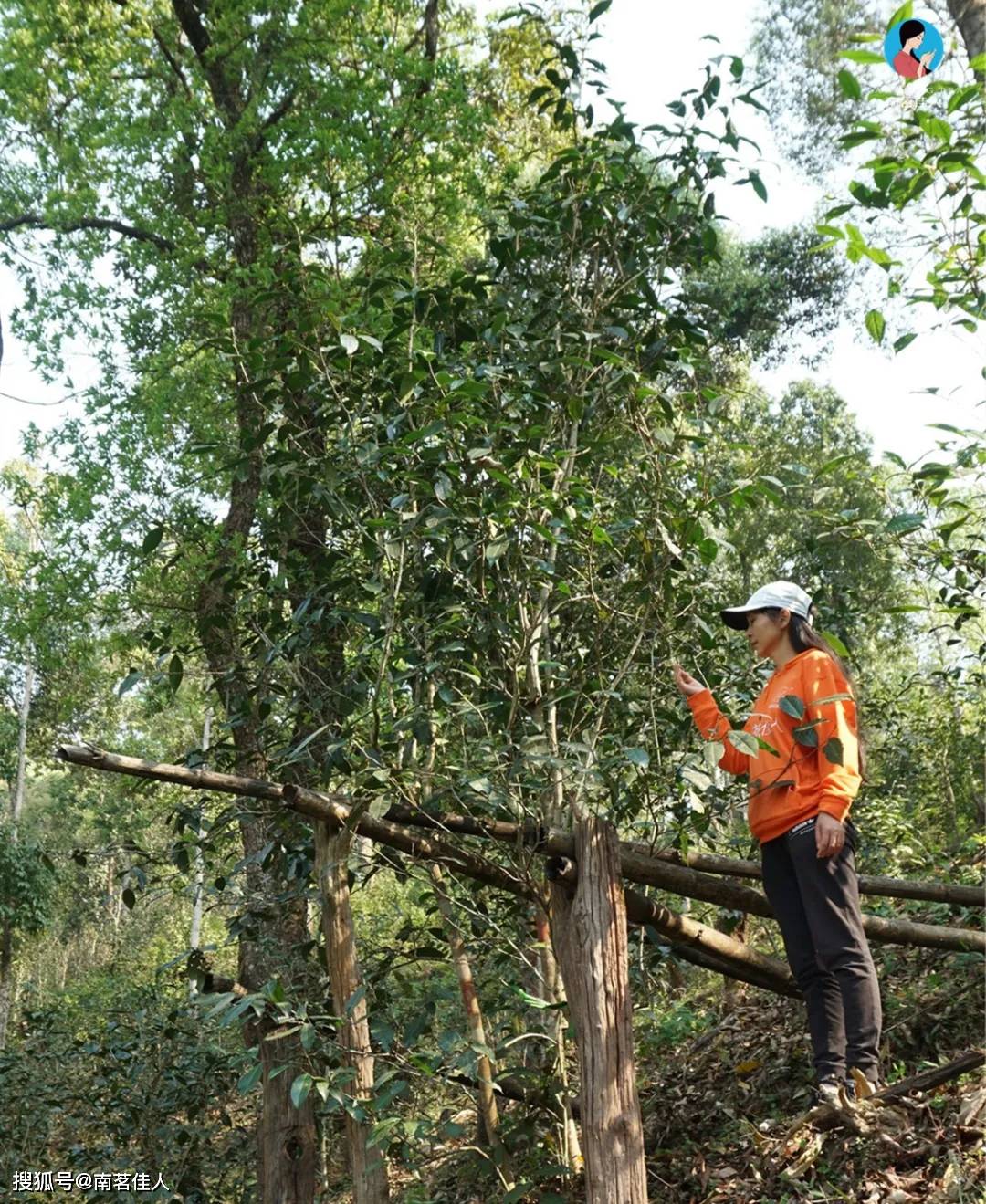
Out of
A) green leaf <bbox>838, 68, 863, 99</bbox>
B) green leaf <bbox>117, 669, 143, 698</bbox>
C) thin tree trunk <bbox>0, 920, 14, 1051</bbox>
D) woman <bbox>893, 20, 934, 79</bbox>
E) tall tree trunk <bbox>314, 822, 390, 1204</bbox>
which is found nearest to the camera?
green leaf <bbox>838, 68, 863, 99</bbox>

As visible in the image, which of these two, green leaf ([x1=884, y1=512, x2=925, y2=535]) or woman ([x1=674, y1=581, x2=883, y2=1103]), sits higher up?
green leaf ([x1=884, y1=512, x2=925, y2=535])

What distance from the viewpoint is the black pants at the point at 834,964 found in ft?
11.0

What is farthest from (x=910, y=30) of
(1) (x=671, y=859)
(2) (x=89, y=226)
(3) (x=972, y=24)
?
(2) (x=89, y=226)

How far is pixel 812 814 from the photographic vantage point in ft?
11.5

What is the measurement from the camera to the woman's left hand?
3361 mm

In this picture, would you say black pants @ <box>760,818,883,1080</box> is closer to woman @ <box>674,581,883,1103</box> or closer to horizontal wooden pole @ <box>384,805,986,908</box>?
woman @ <box>674,581,883,1103</box>

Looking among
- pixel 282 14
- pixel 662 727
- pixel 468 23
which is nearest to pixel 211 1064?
pixel 662 727

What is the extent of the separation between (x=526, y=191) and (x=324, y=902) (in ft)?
8.76

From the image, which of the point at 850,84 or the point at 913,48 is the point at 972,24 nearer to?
the point at 913,48

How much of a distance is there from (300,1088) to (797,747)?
1682 mm

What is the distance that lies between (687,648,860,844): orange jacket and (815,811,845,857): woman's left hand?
0.02 metres

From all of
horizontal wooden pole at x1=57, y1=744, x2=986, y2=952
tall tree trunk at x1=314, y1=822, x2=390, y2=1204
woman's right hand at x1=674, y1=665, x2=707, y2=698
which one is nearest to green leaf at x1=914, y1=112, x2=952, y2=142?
woman's right hand at x1=674, y1=665, x2=707, y2=698

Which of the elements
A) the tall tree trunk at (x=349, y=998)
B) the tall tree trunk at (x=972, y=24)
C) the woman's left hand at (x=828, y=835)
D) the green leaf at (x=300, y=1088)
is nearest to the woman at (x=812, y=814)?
the woman's left hand at (x=828, y=835)

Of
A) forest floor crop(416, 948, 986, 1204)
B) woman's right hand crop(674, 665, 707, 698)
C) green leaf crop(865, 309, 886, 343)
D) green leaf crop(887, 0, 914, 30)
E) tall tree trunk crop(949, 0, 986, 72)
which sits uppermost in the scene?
tall tree trunk crop(949, 0, 986, 72)
